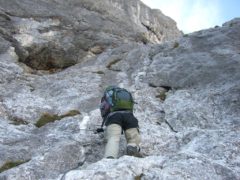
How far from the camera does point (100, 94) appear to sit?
952 inches

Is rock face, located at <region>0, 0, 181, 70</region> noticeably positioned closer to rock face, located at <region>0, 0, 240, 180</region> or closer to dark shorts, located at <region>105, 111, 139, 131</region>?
rock face, located at <region>0, 0, 240, 180</region>

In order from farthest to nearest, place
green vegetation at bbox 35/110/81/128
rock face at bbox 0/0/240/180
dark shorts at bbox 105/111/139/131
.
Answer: green vegetation at bbox 35/110/81/128 < dark shorts at bbox 105/111/139/131 < rock face at bbox 0/0/240/180

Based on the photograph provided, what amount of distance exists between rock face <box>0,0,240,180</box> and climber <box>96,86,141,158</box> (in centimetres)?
83

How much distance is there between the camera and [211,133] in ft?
57.7

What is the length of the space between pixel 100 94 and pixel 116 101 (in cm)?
654

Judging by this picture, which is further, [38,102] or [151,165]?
[38,102]

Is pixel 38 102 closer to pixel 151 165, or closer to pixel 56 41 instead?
pixel 151 165

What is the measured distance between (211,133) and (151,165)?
378 centimetres

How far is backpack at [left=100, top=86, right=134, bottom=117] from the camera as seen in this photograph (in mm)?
17656

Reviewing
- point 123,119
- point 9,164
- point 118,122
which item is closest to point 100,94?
point 123,119

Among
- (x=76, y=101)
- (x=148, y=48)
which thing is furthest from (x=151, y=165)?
(x=148, y=48)

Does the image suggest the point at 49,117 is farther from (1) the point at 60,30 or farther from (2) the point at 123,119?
(1) the point at 60,30

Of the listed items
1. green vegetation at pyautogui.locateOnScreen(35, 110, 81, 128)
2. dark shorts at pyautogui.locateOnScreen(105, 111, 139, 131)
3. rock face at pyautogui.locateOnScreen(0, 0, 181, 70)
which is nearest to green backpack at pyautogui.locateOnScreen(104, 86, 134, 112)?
dark shorts at pyautogui.locateOnScreen(105, 111, 139, 131)

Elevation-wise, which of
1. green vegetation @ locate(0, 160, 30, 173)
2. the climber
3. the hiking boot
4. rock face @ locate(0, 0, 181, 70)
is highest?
rock face @ locate(0, 0, 181, 70)
